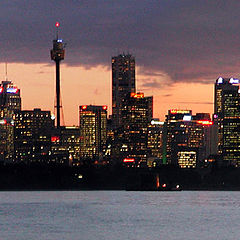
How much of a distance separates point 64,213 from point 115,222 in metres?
24.7

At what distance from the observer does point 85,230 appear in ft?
456

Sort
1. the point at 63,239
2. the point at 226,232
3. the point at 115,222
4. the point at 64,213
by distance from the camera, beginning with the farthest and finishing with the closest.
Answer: the point at 64,213 → the point at 115,222 → the point at 226,232 → the point at 63,239

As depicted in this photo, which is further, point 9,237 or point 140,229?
point 140,229

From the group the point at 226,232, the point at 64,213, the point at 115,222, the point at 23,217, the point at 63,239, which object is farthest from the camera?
the point at 64,213

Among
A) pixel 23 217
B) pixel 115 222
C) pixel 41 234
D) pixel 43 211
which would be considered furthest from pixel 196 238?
pixel 43 211

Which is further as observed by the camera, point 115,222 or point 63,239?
point 115,222

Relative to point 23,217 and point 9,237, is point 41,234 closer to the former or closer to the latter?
point 9,237

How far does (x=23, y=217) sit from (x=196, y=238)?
46855 mm

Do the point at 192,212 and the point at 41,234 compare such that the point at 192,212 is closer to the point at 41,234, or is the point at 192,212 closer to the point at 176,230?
the point at 176,230

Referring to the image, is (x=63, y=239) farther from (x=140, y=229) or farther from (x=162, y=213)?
(x=162, y=213)

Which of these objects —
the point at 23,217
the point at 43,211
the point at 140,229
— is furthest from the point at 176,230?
the point at 43,211

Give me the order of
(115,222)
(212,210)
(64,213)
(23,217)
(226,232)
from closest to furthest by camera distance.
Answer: (226,232) → (115,222) → (23,217) → (64,213) → (212,210)

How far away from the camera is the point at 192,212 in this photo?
18525cm

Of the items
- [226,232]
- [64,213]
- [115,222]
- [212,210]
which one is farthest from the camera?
[212,210]
